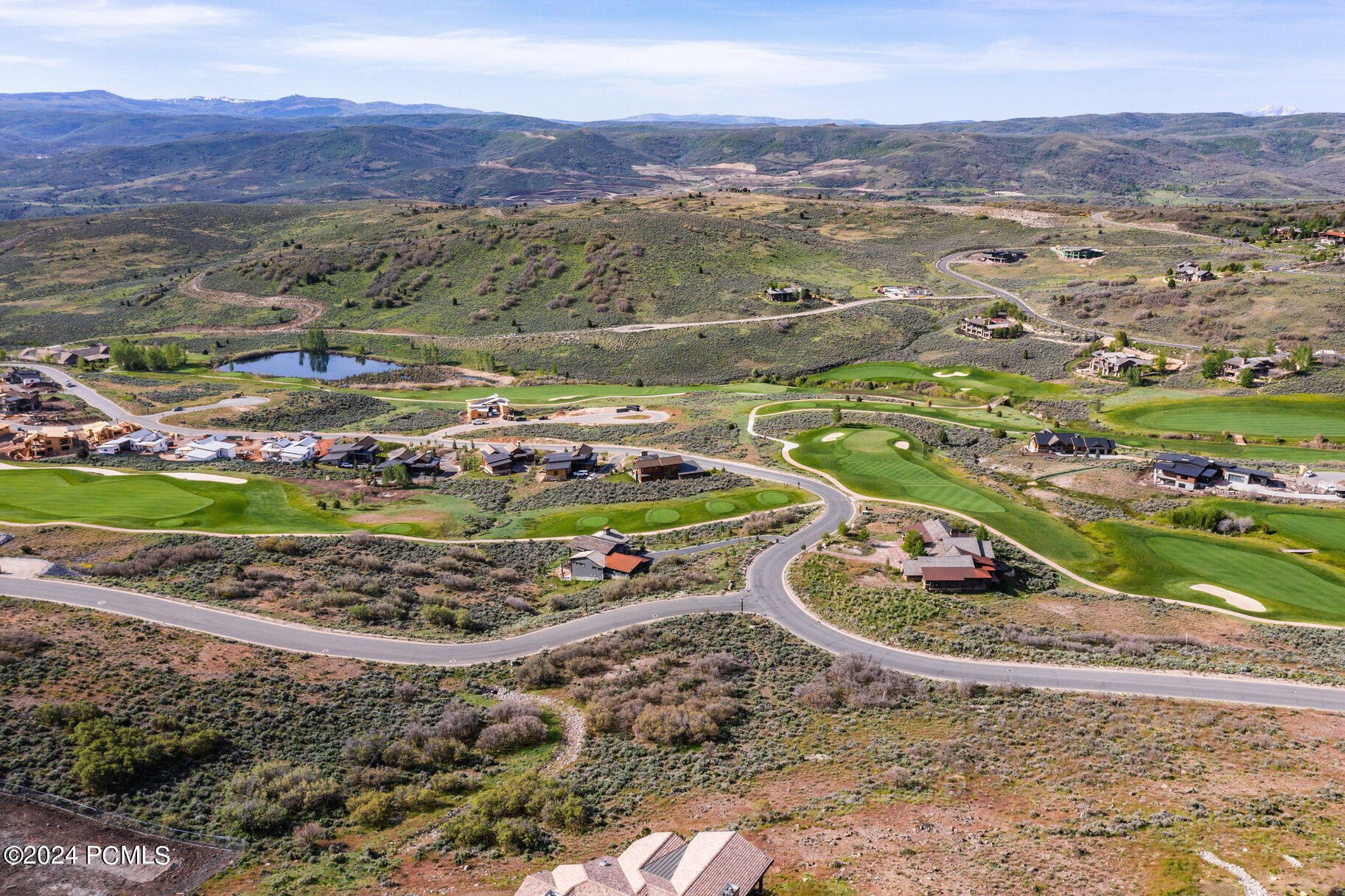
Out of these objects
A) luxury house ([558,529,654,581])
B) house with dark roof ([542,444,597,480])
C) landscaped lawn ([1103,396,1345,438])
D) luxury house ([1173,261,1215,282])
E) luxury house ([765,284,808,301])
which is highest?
luxury house ([1173,261,1215,282])

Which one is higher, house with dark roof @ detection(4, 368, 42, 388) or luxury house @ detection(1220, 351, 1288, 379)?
luxury house @ detection(1220, 351, 1288, 379)

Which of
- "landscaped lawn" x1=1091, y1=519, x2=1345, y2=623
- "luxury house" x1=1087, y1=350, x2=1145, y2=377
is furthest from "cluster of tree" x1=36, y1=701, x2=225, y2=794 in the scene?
"luxury house" x1=1087, y1=350, x2=1145, y2=377

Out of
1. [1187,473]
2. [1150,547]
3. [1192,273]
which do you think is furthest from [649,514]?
[1192,273]

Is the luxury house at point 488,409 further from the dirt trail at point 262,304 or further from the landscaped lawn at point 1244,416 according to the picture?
the dirt trail at point 262,304

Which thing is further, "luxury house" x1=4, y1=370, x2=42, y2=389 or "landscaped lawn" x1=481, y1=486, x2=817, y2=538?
"luxury house" x1=4, y1=370, x2=42, y2=389

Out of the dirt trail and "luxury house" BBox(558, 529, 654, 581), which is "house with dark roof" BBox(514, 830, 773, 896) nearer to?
"luxury house" BBox(558, 529, 654, 581)

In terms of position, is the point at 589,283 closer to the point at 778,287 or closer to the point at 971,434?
the point at 778,287

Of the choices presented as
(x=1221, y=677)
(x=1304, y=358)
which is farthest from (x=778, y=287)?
(x=1221, y=677)
